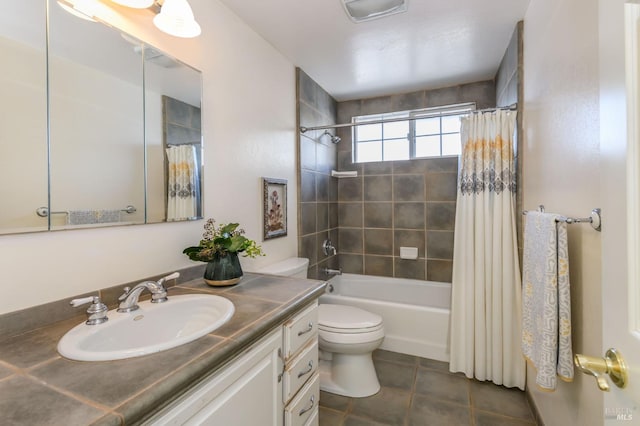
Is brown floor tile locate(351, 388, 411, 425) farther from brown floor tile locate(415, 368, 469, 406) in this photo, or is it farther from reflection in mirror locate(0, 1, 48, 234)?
reflection in mirror locate(0, 1, 48, 234)

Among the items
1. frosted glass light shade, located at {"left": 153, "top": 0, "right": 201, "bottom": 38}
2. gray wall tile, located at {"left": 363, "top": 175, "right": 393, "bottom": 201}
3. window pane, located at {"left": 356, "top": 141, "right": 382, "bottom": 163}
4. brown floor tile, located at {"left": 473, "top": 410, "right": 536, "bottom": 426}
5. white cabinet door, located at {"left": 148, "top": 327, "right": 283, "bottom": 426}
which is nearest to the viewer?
white cabinet door, located at {"left": 148, "top": 327, "right": 283, "bottom": 426}

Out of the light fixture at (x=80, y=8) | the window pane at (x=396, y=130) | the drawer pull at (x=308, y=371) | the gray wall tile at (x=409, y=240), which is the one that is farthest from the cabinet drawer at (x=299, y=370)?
the window pane at (x=396, y=130)

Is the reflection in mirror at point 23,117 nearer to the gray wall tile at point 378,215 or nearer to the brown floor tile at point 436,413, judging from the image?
the brown floor tile at point 436,413

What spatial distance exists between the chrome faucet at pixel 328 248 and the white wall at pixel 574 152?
5.96ft

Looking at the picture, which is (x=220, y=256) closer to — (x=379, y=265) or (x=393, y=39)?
(x=393, y=39)

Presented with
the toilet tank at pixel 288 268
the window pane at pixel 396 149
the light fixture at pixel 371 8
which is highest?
the light fixture at pixel 371 8

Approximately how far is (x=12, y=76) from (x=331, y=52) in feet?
6.25

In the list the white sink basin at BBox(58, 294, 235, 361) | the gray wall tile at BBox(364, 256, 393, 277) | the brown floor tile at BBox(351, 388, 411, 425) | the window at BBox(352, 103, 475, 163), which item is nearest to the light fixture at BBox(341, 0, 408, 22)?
the window at BBox(352, 103, 475, 163)

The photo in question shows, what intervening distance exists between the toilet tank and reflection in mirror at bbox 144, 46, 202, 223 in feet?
2.14

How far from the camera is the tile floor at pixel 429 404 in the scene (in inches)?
66.1

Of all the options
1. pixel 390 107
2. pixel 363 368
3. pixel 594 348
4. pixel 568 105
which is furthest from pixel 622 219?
pixel 390 107

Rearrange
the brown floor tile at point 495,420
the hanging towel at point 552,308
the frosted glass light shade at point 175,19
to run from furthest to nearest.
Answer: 1. the brown floor tile at point 495,420
2. the frosted glass light shade at point 175,19
3. the hanging towel at point 552,308

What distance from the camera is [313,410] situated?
4.56ft

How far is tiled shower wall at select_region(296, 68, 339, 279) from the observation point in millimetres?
2557
